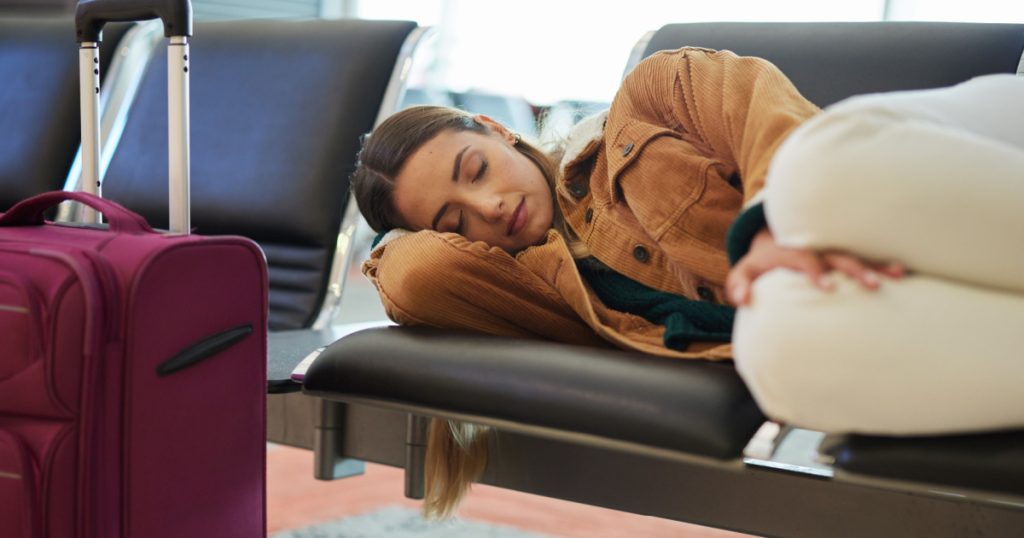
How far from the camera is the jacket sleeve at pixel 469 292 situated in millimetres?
1192

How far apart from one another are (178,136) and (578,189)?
0.52 m

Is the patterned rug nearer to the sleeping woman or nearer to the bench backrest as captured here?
the sleeping woman

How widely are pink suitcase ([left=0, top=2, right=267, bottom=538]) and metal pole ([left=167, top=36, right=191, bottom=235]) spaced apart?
16 centimetres

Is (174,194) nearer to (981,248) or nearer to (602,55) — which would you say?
(981,248)

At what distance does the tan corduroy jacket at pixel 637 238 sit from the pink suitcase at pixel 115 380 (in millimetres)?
229

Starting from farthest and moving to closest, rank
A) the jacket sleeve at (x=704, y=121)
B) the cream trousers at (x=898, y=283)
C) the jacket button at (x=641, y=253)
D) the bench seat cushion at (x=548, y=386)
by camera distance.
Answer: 1. the jacket button at (x=641, y=253)
2. the jacket sleeve at (x=704, y=121)
3. the bench seat cushion at (x=548, y=386)
4. the cream trousers at (x=898, y=283)

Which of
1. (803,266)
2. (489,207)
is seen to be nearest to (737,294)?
(803,266)

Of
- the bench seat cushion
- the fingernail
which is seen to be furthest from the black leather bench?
the fingernail

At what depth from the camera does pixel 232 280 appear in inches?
45.7

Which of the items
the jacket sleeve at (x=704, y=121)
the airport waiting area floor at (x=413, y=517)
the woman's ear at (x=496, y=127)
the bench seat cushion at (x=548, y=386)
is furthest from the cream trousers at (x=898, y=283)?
the airport waiting area floor at (x=413, y=517)

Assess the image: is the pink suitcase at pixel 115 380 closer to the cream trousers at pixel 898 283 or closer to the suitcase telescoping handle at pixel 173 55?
the suitcase telescoping handle at pixel 173 55

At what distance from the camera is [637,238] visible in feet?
4.17

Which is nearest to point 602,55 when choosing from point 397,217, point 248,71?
point 248,71

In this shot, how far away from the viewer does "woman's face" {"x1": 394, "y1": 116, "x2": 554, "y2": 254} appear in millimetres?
1313
